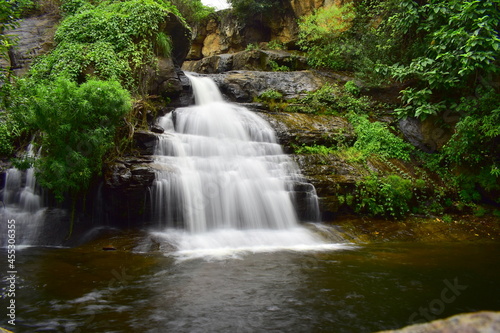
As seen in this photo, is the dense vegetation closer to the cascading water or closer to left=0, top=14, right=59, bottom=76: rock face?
the cascading water

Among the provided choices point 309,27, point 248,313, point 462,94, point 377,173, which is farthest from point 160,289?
point 309,27

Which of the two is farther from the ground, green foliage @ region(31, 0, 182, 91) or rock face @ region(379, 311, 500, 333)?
green foliage @ region(31, 0, 182, 91)

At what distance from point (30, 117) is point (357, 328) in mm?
7076

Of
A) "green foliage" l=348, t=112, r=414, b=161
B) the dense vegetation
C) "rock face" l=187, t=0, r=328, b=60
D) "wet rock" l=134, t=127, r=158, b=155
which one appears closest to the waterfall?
"wet rock" l=134, t=127, r=158, b=155

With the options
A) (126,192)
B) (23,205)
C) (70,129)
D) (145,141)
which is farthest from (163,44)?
(23,205)

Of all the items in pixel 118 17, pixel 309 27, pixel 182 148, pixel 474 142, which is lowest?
pixel 474 142

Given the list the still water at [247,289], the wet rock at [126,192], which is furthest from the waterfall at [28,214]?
the wet rock at [126,192]

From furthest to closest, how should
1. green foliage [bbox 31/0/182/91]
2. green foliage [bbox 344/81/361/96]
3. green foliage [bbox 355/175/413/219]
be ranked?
green foliage [bbox 344/81/361/96] → green foliage [bbox 31/0/182/91] → green foliage [bbox 355/175/413/219]

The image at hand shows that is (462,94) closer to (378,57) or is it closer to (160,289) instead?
(378,57)

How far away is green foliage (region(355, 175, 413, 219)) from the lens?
8.29 meters

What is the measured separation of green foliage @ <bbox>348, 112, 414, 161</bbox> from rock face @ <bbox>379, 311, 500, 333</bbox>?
360 inches

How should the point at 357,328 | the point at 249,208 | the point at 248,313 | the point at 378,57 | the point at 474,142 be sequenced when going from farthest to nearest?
1. the point at 378,57
2. the point at 474,142
3. the point at 249,208
4. the point at 248,313
5. the point at 357,328

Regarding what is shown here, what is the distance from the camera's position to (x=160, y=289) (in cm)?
405

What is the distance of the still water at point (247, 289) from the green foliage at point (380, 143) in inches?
179
